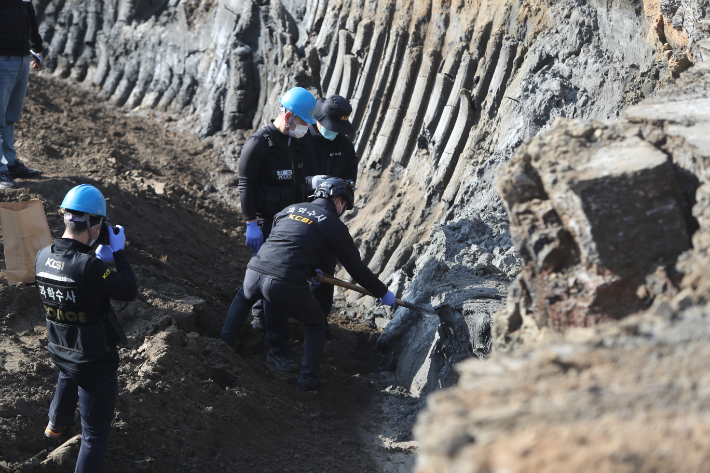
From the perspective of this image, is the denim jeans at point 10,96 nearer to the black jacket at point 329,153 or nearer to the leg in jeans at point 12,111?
the leg in jeans at point 12,111

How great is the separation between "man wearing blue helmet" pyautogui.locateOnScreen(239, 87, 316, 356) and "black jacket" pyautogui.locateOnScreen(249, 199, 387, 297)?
690 millimetres

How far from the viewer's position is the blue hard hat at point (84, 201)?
10.1ft

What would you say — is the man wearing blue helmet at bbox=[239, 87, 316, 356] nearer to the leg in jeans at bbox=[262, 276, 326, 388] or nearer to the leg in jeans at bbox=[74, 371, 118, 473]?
the leg in jeans at bbox=[262, 276, 326, 388]

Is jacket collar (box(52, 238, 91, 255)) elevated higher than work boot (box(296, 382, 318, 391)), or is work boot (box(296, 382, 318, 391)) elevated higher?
jacket collar (box(52, 238, 91, 255))

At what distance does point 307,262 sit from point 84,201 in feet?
5.25

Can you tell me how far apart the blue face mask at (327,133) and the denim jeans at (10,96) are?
3093mm

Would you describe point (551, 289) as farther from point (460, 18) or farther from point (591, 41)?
point (460, 18)

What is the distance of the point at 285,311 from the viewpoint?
4.33 metres

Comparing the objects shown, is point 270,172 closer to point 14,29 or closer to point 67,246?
point 67,246

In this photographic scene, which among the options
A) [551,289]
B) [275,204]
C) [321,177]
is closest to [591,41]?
[321,177]

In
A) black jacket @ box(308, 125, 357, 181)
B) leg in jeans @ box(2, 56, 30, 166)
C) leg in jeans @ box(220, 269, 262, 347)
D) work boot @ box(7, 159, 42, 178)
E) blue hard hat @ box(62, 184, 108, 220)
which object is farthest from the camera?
work boot @ box(7, 159, 42, 178)

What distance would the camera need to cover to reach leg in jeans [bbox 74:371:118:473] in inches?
117

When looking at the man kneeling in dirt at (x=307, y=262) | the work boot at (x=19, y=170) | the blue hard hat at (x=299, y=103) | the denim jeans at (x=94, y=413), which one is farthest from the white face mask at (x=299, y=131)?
the work boot at (x=19, y=170)

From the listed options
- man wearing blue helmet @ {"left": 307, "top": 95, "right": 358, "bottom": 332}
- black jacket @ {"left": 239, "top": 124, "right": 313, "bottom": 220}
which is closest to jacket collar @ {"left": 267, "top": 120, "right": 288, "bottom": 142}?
black jacket @ {"left": 239, "top": 124, "right": 313, "bottom": 220}
